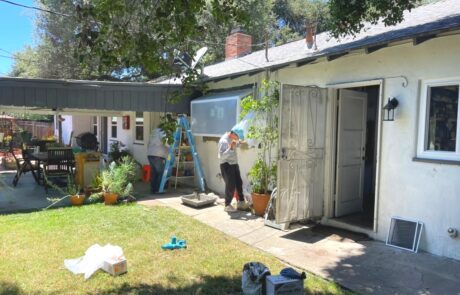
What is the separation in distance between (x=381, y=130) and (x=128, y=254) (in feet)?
14.0

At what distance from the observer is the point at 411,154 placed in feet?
17.7

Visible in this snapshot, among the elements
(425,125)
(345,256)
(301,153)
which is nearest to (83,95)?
(301,153)

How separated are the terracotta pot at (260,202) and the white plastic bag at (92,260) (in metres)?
3.24

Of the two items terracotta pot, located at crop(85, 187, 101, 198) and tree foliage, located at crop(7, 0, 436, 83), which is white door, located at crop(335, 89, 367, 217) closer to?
tree foliage, located at crop(7, 0, 436, 83)

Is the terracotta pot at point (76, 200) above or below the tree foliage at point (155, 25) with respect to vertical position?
below

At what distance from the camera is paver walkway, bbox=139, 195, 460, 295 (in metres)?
4.27

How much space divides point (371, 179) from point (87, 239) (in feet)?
20.3

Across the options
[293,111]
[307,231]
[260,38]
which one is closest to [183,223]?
[307,231]

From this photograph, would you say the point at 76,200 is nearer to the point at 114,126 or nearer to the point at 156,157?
the point at 156,157

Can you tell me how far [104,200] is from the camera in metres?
8.22

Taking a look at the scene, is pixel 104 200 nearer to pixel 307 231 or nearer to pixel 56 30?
pixel 307 231

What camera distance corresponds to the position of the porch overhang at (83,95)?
26.1 feet

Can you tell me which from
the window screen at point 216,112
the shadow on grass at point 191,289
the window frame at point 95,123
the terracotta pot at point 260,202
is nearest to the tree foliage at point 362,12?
the window screen at point 216,112

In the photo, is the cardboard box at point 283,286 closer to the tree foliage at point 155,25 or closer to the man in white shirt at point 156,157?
the tree foliage at point 155,25
